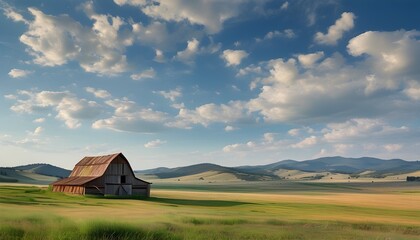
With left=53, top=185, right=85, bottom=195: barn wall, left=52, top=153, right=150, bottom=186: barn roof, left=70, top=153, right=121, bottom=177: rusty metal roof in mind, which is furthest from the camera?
left=70, top=153, right=121, bottom=177: rusty metal roof

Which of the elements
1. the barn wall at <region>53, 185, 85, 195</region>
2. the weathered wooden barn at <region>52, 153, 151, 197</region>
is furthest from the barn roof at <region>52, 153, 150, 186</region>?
the barn wall at <region>53, 185, 85, 195</region>

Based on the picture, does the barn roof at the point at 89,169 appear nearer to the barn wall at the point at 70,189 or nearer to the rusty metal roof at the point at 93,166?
the rusty metal roof at the point at 93,166

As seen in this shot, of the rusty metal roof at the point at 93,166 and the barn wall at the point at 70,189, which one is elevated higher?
the rusty metal roof at the point at 93,166

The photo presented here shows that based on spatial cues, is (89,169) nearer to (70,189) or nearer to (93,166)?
(93,166)

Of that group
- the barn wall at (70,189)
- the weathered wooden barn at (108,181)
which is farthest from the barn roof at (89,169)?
the barn wall at (70,189)

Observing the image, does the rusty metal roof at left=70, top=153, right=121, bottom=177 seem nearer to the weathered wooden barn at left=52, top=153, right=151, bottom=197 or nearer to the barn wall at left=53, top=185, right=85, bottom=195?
the weathered wooden barn at left=52, top=153, right=151, bottom=197

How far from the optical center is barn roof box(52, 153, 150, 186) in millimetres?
80312

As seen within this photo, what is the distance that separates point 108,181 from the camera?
261ft

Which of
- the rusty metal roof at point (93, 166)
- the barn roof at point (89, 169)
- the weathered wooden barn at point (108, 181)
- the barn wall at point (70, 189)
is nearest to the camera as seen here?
the barn wall at point (70, 189)

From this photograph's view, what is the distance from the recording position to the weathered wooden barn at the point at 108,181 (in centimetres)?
7731

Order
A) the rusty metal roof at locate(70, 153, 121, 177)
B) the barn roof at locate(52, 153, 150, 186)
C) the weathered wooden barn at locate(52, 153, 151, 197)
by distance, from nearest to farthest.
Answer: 1. the weathered wooden barn at locate(52, 153, 151, 197)
2. the barn roof at locate(52, 153, 150, 186)
3. the rusty metal roof at locate(70, 153, 121, 177)

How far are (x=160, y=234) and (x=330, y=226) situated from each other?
1731 cm

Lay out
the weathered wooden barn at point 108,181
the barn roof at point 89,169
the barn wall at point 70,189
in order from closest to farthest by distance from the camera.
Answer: the barn wall at point 70,189 < the weathered wooden barn at point 108,181 < the barn roof at point 89,169

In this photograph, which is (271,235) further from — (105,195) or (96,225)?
(105,195)
